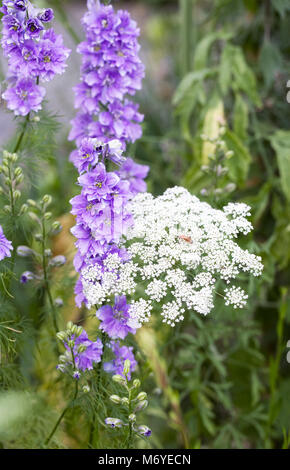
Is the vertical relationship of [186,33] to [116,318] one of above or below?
above

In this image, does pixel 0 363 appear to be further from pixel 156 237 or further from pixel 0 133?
pixel 0 133

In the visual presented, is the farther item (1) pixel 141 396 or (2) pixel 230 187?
(2) pixel 230 187

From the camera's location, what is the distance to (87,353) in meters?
1.05

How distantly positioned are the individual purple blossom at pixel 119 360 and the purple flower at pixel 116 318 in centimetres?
9

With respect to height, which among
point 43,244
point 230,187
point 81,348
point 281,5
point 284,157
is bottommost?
point 81,348

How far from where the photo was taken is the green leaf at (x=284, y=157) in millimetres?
1608

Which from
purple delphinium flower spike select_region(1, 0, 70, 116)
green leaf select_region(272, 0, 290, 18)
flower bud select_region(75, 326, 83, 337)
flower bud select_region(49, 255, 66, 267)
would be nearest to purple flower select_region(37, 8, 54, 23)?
purple delphinium flower spike select_region(1, 0, 70, 116)

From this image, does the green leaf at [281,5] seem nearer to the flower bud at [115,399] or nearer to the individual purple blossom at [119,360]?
the individual purple blossom at [119,360]

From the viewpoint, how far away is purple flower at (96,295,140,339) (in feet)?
3.33

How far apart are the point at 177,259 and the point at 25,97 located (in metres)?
0.45

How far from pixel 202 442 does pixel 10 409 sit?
960mm

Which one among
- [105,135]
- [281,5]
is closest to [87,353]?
[105,135]

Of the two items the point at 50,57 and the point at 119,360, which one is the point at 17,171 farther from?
the point at 119,360

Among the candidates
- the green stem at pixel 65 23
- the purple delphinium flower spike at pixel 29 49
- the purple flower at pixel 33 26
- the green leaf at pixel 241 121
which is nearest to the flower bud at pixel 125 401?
the purple delphinium flower spike at pixel 29 49
